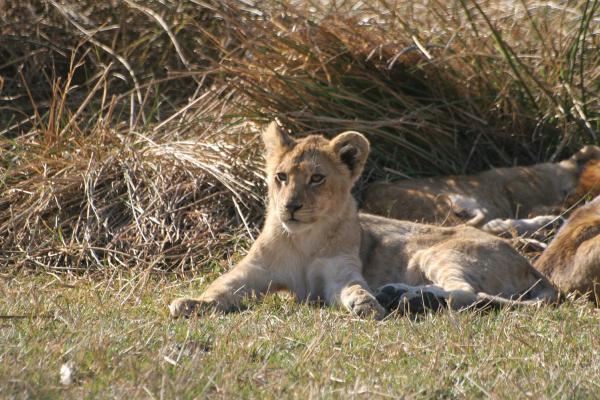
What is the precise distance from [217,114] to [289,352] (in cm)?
422

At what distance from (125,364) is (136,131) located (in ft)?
15.5

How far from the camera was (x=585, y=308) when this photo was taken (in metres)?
5.92

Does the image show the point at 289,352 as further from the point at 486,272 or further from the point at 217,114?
the point at 217,114

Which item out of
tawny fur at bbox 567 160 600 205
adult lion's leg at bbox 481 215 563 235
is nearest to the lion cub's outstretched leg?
adult lion's leg at bbox 481 215 563 235

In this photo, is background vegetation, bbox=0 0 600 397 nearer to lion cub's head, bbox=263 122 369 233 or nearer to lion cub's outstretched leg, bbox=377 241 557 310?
lion cub's outstretched leg, bbox=377 241 557 310

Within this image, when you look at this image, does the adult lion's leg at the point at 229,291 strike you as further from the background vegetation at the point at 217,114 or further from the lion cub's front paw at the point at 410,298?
the lion cub's front paw at the point at 410,298

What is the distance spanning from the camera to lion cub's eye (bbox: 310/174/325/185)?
250 inches

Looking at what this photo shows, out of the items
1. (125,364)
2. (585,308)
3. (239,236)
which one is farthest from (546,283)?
(125,364)

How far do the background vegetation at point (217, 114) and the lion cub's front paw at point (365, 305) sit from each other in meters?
0.13

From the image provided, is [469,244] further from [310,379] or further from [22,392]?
[22,392]

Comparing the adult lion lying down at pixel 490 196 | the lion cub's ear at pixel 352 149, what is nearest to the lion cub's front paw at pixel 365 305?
the lion cub's ear at pixel 352 149

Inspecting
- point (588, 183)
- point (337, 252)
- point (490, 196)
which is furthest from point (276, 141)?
point (588, 183)

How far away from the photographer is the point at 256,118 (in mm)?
8336

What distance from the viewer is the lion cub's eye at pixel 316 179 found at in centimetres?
634
